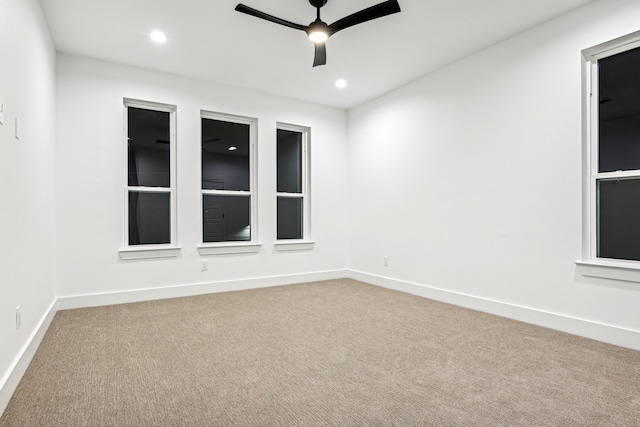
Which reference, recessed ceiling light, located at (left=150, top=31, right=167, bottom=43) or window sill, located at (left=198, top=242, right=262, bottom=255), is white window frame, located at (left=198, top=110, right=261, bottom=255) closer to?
window sill, located at (left=198, top=242, right=262, bottom=255)

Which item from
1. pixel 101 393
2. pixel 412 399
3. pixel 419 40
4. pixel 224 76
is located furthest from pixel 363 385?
pixel 224 76

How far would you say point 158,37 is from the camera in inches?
135

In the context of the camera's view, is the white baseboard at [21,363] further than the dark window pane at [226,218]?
No

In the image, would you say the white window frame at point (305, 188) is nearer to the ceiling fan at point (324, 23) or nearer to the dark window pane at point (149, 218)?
the dark window pane at point (149, 218)

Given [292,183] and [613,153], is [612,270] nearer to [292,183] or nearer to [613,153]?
[613,153]

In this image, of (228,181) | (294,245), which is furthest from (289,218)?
(228,181)

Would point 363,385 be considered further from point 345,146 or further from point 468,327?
point 345,146

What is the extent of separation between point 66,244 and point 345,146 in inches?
152

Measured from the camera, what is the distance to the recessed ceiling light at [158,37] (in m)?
3.36

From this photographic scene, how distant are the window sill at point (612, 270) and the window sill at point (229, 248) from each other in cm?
355

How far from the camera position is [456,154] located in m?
3.96

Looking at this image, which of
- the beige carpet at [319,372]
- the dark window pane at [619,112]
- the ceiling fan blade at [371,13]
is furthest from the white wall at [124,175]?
the dark window pane at [619,112]

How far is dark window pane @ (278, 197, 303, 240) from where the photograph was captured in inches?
206

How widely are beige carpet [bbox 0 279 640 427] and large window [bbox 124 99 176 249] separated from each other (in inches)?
42.2
